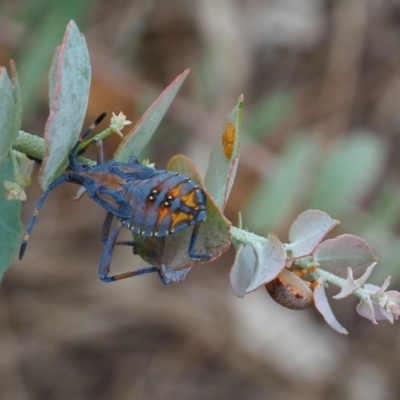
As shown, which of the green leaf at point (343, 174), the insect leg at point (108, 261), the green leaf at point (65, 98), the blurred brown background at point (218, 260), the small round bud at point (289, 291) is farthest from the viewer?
the blurred brown background at point (218, 260)

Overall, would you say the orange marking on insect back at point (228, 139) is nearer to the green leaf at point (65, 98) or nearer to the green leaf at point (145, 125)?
the green leaf at point (145, 125)

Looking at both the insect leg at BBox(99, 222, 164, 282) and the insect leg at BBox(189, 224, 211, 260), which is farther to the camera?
the insect leg at BBox(99, 222, 164, 282)

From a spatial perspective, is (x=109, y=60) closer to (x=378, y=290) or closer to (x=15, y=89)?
(x=15, y=89)

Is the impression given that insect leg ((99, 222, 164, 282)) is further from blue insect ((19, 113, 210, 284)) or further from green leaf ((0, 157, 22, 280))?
green leaf ((0, 157, 22, 280))

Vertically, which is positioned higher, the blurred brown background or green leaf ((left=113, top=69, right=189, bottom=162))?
green leaf ((left=113, top=69, right=189, bottom=162))

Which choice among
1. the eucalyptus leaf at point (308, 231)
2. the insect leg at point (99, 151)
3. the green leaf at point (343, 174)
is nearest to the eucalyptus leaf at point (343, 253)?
the eucalyptus leaf at point (308, 231)

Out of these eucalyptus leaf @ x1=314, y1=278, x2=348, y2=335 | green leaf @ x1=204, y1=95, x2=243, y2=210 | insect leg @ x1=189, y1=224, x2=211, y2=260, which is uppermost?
green leaf @ x1=204, y1=95, x2=243, y2=210

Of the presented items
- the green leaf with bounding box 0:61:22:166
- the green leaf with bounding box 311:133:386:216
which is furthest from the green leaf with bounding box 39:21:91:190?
the green leaf with bounding box 311:133:386:216

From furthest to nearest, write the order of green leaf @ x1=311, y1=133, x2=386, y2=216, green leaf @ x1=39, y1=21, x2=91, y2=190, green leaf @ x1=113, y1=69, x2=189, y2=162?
green leaf @ x1=311, y1=133, x2=386, y2=216 < green leaf @ x1=113, y1=69, x2=189, y2=162 < green leaf @ x1=39, y1=21, x2=91, y2=190
